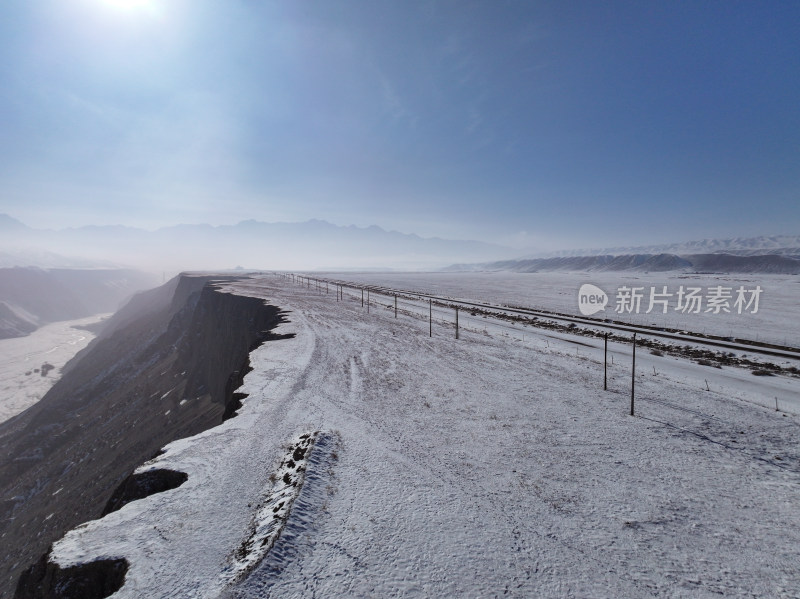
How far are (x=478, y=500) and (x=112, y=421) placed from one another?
39.2m

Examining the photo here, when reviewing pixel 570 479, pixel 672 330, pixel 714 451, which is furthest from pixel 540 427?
pixel 672 330

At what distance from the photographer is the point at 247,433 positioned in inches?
339

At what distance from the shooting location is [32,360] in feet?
319

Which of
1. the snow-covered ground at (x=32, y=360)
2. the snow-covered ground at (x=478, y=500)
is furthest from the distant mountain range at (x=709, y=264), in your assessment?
the snow-covered ground at (x=32, y=360)

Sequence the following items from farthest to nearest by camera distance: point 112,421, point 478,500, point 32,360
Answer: point 32,360 < point 112,421 < point 478,500

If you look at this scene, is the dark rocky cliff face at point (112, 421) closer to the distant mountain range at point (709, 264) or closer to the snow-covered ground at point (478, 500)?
the snow-covered ground at point (478, 500)

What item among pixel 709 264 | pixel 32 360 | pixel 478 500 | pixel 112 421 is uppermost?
pixel 709 264

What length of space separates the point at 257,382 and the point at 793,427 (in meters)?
16.3

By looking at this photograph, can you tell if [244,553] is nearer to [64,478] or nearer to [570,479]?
[570,479]

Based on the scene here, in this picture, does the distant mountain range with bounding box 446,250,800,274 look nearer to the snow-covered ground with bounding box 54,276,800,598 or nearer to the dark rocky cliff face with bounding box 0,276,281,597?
the snow-covered ground with bounding box 54,276,800,598

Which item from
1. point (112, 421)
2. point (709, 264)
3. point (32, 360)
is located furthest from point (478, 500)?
point (709, 264)

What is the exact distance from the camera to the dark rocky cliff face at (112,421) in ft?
61.3

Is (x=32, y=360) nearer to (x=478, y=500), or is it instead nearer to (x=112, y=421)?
(x=112, y=421)

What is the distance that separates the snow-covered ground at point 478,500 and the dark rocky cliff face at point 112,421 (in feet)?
7.52
